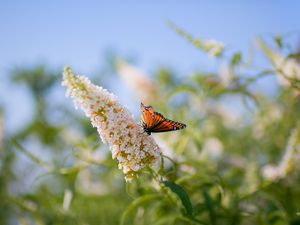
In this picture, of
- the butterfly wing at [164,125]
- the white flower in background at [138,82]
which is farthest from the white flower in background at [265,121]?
the butterfly wing at [164,125]

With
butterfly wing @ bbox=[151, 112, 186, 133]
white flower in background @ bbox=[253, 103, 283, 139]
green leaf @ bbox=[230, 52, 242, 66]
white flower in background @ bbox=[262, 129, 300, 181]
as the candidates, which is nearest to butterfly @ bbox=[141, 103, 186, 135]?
butterfly wing @ bbox=[151, 112, 186, 133]

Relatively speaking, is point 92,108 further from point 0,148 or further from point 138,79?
point 138,79

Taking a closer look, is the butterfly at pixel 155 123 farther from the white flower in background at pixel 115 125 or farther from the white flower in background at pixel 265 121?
the white flower in background at pixel 265 121

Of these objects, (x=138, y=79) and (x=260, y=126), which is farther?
(x=138, y=79)

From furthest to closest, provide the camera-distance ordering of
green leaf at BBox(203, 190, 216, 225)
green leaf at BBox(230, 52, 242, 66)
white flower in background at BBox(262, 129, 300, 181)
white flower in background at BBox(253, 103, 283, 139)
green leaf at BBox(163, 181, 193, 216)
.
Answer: white flower in background at BBox(253, 103, 283, 139) → white flower in background at BBox(262, 129, 300, 181) → green leaf at BBox(230, 52, 242, 66) → green leaf at BBox(203, 190, 216, 225) → green leaf at BBox(163, 181, 193, 216)

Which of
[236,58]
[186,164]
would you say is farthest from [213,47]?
[186,164]

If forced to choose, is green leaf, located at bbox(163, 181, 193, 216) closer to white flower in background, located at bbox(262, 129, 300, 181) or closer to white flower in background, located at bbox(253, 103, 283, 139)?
white flower in background, located at bbox(262, 129, 300, 181)

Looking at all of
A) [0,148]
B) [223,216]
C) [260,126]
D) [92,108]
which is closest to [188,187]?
[223,216]
